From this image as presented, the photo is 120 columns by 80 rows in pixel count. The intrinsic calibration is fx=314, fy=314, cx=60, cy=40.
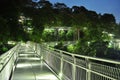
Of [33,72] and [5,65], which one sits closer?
[5,65]

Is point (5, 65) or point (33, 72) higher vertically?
point (5, 65)

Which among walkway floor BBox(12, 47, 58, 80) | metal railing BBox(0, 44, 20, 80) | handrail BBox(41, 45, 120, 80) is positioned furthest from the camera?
walkway floor BBox(12, 47, 58, 80)

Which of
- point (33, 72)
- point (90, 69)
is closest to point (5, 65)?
point (90, 69)

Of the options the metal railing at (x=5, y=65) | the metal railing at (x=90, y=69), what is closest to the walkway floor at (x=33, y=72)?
the metal railing at (x=5, y=65)

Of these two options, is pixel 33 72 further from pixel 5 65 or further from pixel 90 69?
pixel 90 69

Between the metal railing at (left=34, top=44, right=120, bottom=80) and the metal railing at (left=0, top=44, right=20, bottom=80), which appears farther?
the metal railing at (left=0, top=44, right=20, bottom=80)

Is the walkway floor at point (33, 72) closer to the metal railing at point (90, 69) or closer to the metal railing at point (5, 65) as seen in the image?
the metal railing at point (5, 65)

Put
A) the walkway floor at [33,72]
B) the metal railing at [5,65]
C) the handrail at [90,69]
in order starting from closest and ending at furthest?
the handrail at [90,69], the metal railing at [5,65], the walkway floor at [33,72]

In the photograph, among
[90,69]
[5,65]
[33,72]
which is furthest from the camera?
[33,72]

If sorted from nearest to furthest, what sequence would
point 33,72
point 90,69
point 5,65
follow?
point 90,69, point 5,65, point 33,72

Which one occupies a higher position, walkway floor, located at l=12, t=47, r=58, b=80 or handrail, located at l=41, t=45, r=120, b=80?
handrail, located at l=41, t=45, r=120, b=80

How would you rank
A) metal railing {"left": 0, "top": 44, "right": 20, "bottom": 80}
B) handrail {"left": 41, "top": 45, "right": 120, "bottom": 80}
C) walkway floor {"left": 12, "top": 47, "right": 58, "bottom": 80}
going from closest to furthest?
handrail {"left": 41, "top": 45, "right": 120, "bottom": 80} < metal railing {"left": 0, "top": 44, "right": 20, "bottom": 80} < walkway floor {"left": 12, "top": 47, "right": 58, "bottom": 80}

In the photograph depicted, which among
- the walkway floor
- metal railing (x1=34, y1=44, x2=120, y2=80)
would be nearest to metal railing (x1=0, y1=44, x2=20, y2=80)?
the walkway floor

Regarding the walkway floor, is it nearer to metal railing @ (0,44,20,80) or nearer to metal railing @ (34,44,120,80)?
metal railing @ (0,44,20,80)
